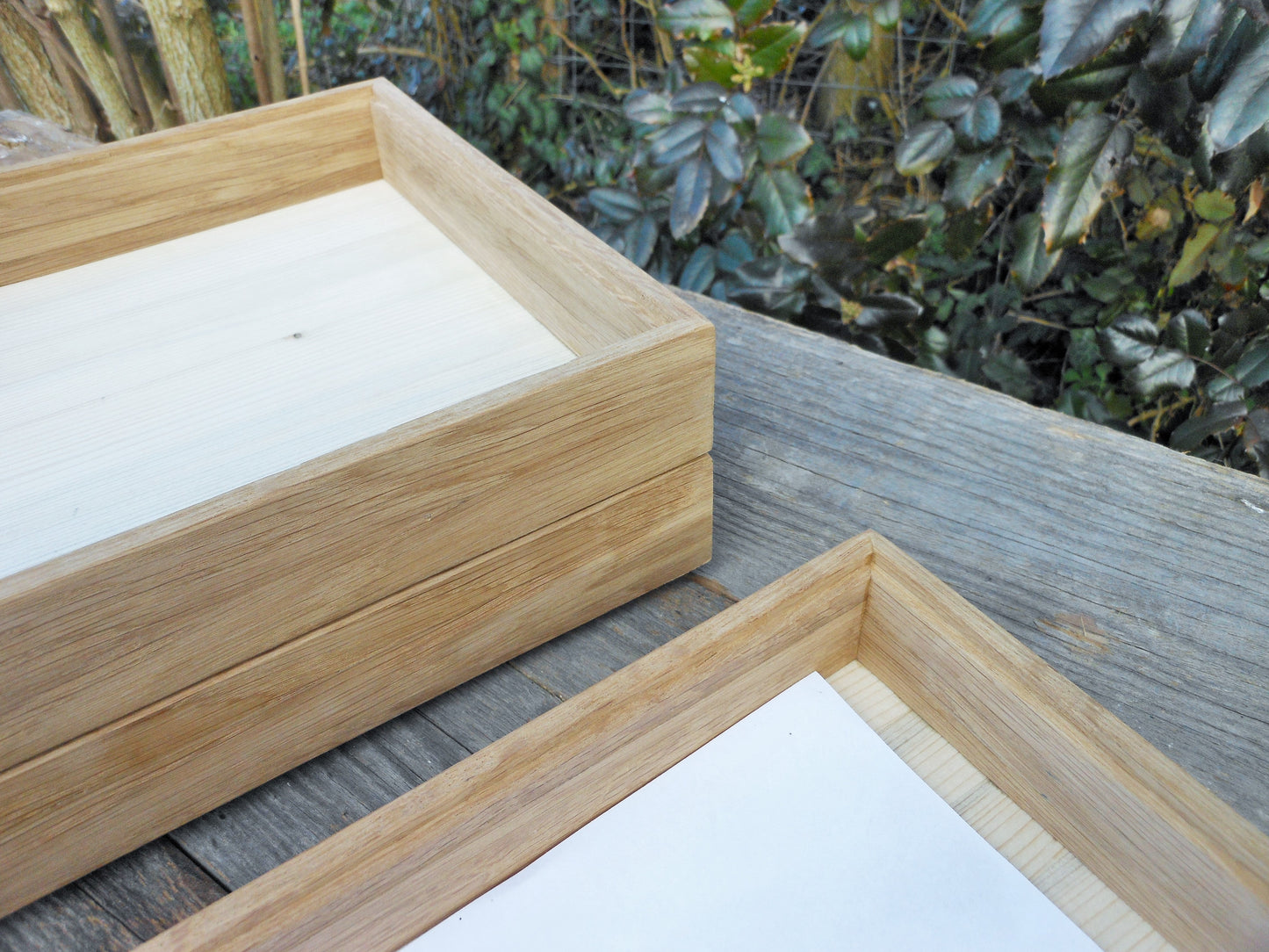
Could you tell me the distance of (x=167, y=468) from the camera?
2.40 ft

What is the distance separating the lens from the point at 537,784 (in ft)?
1.84

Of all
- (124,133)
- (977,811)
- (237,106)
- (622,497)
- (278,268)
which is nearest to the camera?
(977,811)

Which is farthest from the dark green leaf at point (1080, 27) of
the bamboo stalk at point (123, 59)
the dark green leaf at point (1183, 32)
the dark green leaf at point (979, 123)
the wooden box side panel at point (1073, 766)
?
the bamboo stalk at point (123, 59)

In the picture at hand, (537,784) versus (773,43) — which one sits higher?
(773,43)

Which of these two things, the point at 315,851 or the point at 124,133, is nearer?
the point at 315,851

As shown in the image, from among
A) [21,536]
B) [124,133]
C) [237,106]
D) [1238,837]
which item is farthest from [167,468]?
[237,106]

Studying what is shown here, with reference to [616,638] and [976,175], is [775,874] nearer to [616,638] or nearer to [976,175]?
[616,638]

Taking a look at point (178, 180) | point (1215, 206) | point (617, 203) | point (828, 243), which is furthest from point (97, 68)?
point (1215, 206)

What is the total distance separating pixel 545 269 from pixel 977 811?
54cm

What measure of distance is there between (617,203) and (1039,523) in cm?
110

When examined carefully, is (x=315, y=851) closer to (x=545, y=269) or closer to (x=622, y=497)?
(x=622, y=497)

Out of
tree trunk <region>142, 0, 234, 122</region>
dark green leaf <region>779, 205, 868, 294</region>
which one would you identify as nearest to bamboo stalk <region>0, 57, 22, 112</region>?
tree trunk <region>142, 0, 234, 122</region>

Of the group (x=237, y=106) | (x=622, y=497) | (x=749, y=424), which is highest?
(x=622, y=497)

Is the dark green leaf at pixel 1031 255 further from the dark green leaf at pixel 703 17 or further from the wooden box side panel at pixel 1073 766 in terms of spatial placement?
the wooden box side panel at pixel 1073 766
